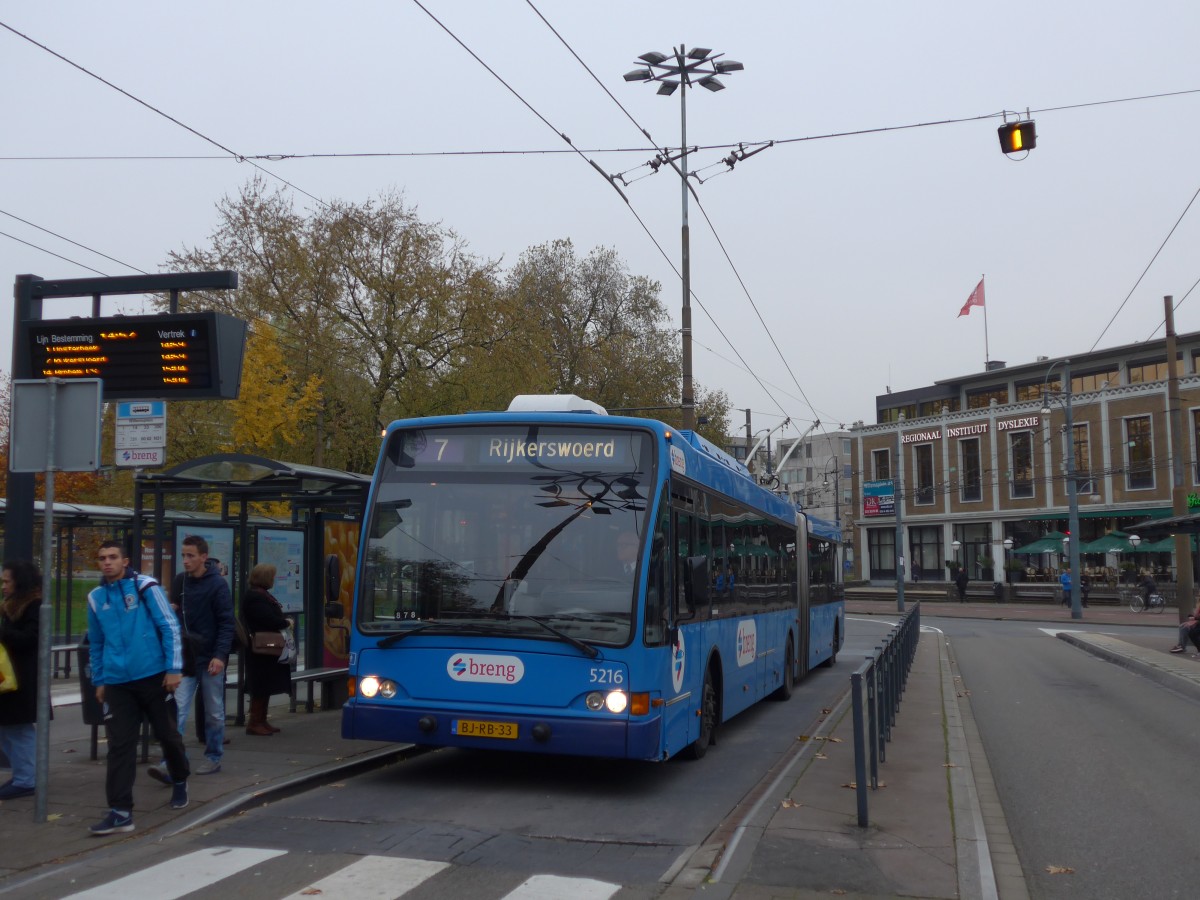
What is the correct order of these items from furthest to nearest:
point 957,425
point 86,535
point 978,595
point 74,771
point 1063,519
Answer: point 957,425 → point 1063,519 → point 978,595 → point 86,535 → point 74,771

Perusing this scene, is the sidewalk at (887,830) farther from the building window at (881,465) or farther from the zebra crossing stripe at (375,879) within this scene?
the building window at (881,465)

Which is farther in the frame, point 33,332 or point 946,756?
point 946,756

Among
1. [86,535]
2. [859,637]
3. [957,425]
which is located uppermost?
[957,425]

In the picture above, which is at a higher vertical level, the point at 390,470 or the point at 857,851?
the point at 390,470

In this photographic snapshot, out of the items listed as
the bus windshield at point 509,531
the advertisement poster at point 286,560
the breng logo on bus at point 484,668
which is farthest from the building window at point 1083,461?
the breng logo on bus at point 484,668

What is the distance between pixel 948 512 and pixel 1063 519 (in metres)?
8.03

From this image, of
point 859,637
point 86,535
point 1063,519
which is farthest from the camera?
point 1063,519

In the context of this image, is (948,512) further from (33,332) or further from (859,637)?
(33,332)

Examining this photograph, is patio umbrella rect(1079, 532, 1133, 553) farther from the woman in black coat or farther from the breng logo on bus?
the woman in black coat

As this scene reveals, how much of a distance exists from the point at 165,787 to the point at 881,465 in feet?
230

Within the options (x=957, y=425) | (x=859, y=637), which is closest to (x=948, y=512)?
(x=957, y=425)

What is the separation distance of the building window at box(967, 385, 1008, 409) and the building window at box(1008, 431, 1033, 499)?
11.9 feet

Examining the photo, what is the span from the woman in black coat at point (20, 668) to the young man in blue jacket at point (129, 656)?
0.79 m

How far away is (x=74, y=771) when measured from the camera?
9.13 meters
